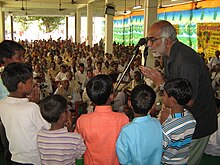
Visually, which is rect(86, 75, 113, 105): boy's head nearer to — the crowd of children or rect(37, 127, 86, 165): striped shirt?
the crowd of children

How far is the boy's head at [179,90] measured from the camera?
1.67 metres

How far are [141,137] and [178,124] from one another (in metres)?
0.23

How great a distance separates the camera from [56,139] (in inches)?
65.6

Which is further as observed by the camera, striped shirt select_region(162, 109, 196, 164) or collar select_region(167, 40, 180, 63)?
collar select_region(167, 40, 180, 63)

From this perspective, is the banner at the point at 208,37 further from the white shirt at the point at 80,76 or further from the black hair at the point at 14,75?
the black hair at the point at 14,75

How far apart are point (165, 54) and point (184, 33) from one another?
31.7 feet

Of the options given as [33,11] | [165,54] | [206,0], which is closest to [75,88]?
[165,54]

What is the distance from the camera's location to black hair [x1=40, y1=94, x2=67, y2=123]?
1695 mm

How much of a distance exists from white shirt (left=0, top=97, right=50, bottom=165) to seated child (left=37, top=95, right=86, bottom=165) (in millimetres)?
55

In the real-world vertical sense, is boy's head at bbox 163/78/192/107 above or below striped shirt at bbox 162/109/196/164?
above

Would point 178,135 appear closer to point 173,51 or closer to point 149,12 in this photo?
point 173,51

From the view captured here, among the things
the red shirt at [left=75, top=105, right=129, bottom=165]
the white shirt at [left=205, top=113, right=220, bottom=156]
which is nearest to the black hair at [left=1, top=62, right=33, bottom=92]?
the red shirt at [left=75, top=105, right=129, bottom=165]

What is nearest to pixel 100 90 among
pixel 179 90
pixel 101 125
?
pixel 101 125

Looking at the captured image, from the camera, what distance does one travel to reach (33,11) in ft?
65.9
